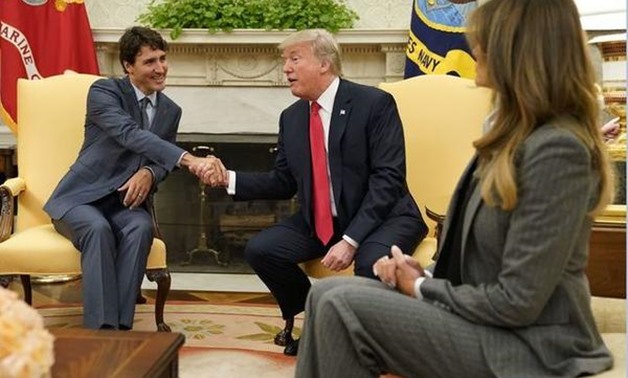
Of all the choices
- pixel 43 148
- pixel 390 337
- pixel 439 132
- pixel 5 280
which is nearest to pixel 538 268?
pixel 390 337

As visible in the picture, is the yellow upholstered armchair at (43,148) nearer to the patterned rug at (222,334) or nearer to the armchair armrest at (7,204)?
the armchair armrest at (7,204)

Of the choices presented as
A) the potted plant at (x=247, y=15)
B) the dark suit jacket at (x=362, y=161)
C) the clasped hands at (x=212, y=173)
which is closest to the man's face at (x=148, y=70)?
the clasped hands at (x=212, y=173)

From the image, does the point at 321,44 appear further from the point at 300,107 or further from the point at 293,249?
the point at 293,249

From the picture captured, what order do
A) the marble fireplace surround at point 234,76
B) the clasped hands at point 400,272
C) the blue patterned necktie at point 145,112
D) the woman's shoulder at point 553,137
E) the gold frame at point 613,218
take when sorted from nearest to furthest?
the woman's shoulder at point 553,137
the clasped hands at point 400,272
the gold frame at point 613,218
the blue patterned necktie at point 145,112
the marble fireplace surround at point 234,76

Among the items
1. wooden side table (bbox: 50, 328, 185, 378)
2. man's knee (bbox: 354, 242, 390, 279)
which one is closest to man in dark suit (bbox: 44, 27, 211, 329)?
man's knee (bbox: 354, 242, 390, 279)

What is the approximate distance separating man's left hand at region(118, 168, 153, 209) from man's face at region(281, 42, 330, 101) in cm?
68

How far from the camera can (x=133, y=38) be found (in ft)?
10.7

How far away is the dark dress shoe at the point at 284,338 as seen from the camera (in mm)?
3096

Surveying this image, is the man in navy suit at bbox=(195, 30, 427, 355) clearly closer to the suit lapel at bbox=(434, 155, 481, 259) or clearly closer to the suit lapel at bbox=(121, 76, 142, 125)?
the suit lapel at bbox=(121, 76, 142, 125)

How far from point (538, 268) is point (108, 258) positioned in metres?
1.88

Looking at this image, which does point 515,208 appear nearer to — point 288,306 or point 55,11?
point 288,306

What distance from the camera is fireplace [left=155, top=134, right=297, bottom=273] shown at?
5.01m

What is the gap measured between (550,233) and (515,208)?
77 millimetres

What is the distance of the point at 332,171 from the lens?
2.93 meters
